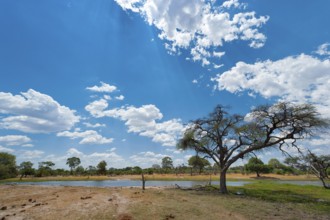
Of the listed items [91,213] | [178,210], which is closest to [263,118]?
[178,210]

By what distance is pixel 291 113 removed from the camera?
24.0m

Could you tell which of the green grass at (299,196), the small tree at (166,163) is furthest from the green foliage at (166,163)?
the green grass at (299,196)

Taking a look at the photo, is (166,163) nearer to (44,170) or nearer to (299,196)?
(44,170)

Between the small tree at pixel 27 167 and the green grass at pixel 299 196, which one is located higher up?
the small tree at pixel 27 167

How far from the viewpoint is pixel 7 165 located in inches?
3329

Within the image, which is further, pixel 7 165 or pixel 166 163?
pixel 166 163

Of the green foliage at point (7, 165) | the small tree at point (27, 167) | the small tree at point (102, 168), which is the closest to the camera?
the green foliage at point (7, 165)

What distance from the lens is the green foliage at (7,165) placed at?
267ft

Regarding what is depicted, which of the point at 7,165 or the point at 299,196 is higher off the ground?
the point at 7,165

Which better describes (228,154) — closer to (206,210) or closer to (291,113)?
(291,113)

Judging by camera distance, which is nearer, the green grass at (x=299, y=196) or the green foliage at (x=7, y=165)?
the green grass at (x=299, y=196)

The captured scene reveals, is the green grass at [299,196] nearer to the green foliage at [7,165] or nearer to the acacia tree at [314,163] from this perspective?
the acacia tree at [314,163]

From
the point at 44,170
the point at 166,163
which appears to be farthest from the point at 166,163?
the point at 44,170

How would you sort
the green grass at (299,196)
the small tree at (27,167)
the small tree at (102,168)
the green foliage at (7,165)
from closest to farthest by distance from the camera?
the green grass at (299,196), the green foliage at (7,165), the small tree at (27,167), the small tree at (102,168)
